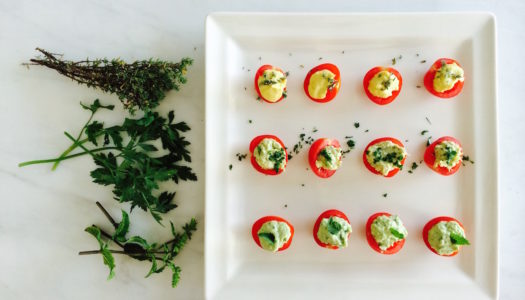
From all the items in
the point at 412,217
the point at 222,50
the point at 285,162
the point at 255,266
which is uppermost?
the point at 222,50

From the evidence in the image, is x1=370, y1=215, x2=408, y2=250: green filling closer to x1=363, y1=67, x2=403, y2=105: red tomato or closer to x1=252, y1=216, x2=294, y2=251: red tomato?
x1=252, y1=216, x2=294, y2=251: red tomato

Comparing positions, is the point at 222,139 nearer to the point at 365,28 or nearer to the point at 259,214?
the point at 259,214

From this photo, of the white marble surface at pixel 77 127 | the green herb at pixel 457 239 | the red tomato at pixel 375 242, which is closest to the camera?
the green herb at pixel 457 239

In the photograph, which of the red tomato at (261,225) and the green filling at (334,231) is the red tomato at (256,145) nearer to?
the red tomato at (261,225)

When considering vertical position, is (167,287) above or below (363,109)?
below

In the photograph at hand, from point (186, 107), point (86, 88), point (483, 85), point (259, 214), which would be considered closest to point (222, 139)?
point (186, 107)

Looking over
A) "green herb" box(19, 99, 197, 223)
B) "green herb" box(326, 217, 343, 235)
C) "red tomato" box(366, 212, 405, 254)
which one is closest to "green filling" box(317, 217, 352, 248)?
"green herb" box(326, 217, 343, 235)

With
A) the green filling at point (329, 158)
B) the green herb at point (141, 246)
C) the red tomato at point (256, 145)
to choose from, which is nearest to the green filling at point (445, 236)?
the green filling at point (329, 158)

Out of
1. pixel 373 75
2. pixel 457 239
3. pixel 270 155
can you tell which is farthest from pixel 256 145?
pixel 457 239
